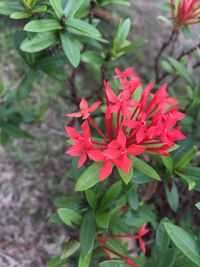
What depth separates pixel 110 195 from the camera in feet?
5.39

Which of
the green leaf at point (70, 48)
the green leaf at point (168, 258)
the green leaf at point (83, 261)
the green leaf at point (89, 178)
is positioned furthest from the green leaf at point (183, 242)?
the green leaf at point (70, 48)

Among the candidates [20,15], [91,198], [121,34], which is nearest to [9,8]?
[20,15]

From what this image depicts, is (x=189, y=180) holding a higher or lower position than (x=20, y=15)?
lower

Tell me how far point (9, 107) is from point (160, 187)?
0.86m

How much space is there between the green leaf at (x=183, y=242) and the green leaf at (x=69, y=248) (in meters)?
0.47

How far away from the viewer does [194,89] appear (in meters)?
2.09

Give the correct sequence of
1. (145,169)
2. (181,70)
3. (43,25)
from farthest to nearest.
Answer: (181,70)
(43,25)
(145,169)

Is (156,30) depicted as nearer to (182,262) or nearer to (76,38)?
(76,38)

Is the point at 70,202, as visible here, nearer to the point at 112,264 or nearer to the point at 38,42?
the point at 112,264

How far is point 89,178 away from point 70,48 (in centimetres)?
54

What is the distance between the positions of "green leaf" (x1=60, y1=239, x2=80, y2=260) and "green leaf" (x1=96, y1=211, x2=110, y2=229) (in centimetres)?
16

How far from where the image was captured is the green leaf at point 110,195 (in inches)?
63.9

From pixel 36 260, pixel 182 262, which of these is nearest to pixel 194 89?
pixel 182 262

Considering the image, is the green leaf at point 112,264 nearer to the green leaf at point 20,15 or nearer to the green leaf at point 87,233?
the green leaf at point 87,233
